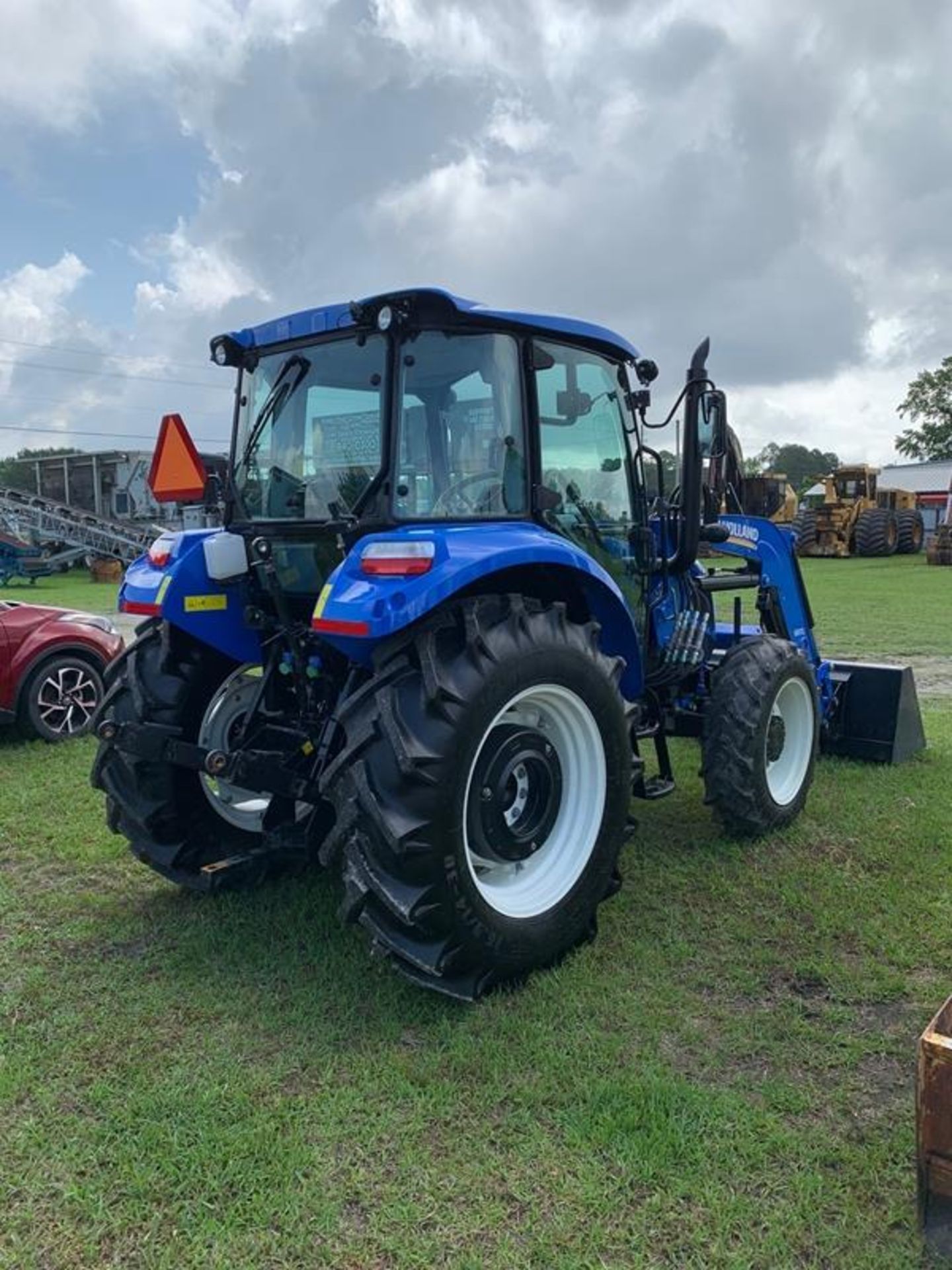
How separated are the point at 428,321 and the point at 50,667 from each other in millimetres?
4826

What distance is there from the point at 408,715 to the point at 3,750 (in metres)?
4.91

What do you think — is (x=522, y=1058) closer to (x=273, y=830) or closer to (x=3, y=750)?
(x=273, y=830)

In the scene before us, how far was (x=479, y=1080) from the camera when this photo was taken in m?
2.84

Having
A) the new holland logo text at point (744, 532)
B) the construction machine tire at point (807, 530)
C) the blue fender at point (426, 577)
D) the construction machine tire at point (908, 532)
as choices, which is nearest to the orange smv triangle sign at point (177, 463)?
the blue fender at point (426, 577)

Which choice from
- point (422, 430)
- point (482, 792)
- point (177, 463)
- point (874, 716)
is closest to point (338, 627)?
point (482, 792)

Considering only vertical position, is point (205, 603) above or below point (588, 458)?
below

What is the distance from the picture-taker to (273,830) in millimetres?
3875

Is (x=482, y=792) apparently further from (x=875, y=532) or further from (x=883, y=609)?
(x=875, y=532)

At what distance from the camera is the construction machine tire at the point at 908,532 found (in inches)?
1164

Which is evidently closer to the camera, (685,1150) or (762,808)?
(685,1150)

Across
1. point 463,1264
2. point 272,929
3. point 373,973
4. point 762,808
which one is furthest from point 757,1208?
point 762,808

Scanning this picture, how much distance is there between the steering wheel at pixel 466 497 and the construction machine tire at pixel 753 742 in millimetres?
1684

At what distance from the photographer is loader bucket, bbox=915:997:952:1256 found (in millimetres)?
2107

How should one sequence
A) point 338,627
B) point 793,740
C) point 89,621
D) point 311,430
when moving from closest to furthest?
point 338,627
point 311,430
point 793,740
point 89,621
